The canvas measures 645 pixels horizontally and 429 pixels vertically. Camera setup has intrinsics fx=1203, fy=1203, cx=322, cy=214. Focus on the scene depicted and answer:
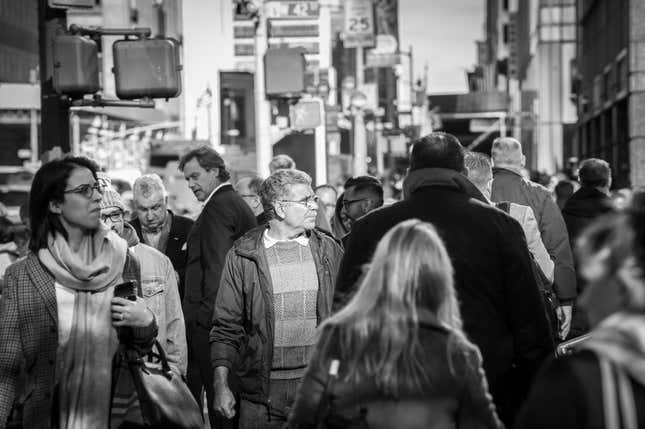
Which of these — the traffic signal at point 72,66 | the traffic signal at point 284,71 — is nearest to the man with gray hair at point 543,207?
the traffic signal at point 72,66

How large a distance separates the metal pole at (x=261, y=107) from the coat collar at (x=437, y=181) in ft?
53.2

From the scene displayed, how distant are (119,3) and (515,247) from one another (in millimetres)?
105101

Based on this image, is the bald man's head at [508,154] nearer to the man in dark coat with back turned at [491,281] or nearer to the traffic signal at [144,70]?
the traffic signal at [144,70]

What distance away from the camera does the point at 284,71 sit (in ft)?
63.7

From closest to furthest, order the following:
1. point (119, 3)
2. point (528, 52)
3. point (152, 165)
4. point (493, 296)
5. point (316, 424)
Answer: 1. point (316, 424)
2. point (493, 296)
3. point (152, 165)
4. point (528, 52)
5. point (119, 3)

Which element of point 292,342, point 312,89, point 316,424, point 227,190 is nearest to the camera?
point 316,424

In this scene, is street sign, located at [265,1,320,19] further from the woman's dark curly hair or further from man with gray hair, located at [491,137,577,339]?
the woman's dark curly hair

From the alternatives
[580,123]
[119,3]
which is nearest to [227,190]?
[580,123]

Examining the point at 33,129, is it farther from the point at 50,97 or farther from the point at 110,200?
the point at 110,200

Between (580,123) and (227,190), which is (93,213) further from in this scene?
(580,123)

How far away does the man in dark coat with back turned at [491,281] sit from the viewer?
17.2ft

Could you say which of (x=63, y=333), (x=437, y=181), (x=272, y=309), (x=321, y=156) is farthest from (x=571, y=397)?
(x=321, y=156)

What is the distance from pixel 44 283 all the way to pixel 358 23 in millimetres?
43997

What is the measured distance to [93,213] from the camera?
5.62 metres
